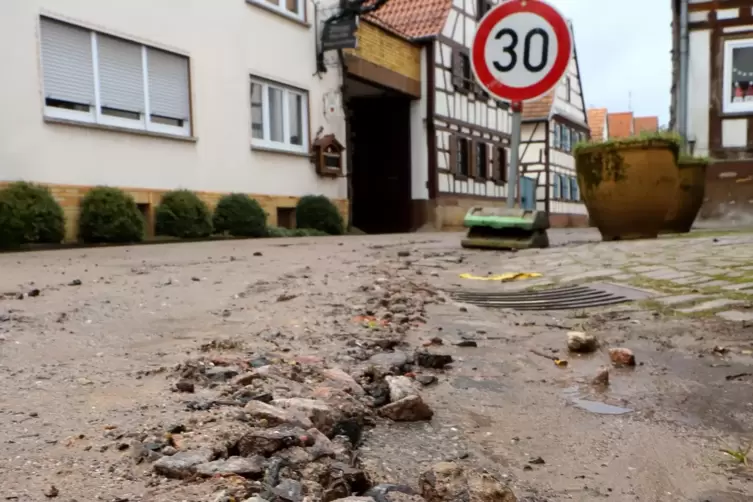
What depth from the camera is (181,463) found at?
1.20 m

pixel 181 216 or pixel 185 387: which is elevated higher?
pixel 181 216

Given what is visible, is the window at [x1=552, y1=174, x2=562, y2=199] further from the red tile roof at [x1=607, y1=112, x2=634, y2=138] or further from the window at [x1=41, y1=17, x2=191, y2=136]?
the red tile roof at [x1=607, y1=112, x2=634, y2=138]

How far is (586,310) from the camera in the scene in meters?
3.44

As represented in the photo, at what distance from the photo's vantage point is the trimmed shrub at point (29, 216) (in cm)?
733

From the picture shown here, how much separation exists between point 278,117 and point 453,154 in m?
7.15

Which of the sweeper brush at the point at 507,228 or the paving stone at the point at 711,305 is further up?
the sweeper brush at the point at 507,228

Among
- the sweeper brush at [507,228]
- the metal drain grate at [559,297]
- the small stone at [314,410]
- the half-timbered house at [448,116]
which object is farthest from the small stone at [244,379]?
the half-timbered house at [448,116]

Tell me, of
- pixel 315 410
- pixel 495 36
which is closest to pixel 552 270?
pixel 495 36

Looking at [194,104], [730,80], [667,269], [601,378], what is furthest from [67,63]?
[730,80]

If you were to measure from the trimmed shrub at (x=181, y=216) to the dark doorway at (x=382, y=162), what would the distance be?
27.2 ft

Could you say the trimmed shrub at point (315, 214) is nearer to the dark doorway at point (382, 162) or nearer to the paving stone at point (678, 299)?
the dark doorway at point (382, 162)

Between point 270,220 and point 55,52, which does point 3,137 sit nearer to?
point 55,52

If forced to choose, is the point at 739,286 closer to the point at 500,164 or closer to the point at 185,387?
the point at 185,387

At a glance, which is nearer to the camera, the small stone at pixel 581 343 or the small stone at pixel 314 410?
the small stone at pixel 314 410
